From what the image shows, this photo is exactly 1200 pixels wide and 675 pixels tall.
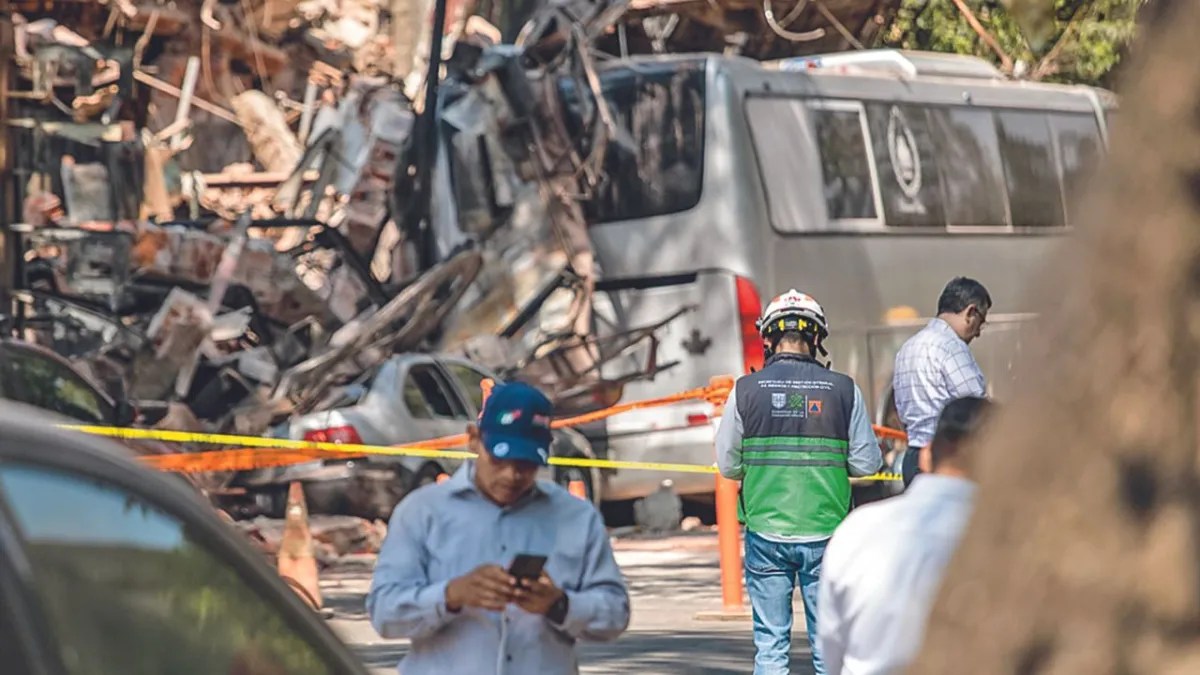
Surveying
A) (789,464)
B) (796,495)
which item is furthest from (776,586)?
(789,464)

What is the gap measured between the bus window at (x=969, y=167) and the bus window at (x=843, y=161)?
3.05 ft

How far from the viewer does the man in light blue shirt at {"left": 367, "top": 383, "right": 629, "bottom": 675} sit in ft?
16.7

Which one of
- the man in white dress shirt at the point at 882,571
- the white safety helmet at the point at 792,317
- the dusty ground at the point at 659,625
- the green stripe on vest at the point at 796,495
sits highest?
the white safety helmet at the point at 792,317

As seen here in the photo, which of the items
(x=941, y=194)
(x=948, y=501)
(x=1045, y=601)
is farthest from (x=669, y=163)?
(x=1045, y=601)

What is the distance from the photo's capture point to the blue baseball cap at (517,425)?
5.07 m

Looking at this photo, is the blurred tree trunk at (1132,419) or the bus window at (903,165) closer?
the blurred tree trunk at (1132,419)

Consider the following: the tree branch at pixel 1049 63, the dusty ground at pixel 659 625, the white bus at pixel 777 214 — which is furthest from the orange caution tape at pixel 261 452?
the tree branch at pixel 1049 63

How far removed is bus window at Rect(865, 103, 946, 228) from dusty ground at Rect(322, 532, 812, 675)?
3.93 m

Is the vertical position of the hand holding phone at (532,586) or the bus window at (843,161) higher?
the bus window at (843,161)

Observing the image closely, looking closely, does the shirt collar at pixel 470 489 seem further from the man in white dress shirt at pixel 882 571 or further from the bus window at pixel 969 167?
the bus window at pixel 969 167

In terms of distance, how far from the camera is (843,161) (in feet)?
65.4

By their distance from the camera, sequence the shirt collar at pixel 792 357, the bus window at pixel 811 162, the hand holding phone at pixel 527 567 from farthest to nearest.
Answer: the bus window at pixel 811 162
the shirt collar at pixel 792 357
the hand holding phone at pixel 527 567

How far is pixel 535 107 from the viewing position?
19.9 metres

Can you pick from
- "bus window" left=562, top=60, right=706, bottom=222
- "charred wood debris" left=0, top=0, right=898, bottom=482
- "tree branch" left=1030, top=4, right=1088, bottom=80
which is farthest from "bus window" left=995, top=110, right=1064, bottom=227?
"tree branch" left=1030, top=4, right=1088, bottom=80
